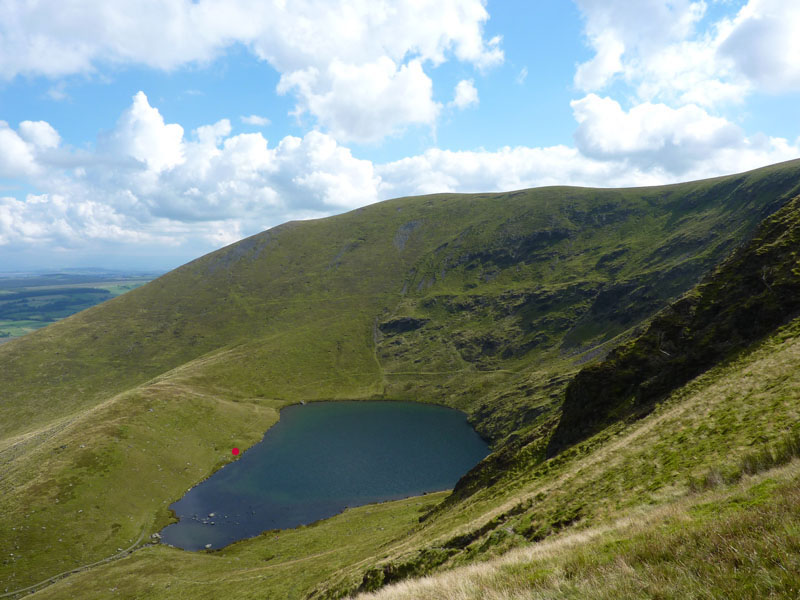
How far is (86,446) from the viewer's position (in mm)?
86000

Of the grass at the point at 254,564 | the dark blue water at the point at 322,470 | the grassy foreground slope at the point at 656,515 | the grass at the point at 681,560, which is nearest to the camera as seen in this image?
the grass at the point at 681,560

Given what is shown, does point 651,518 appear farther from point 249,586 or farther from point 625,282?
point 625,282

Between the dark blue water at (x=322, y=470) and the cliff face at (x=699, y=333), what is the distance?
60.1 metres

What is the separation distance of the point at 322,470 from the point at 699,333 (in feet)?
293

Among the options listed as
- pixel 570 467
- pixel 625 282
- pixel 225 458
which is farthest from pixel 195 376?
pixel 625 282

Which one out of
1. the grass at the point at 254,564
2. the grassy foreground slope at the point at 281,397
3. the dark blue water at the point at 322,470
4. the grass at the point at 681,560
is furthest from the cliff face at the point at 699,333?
the dark blue water at the point at 322,470

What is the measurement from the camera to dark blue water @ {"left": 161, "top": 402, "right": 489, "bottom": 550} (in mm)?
75500

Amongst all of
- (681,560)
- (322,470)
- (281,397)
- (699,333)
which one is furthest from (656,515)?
(281,397)

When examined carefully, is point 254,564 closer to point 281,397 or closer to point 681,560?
point 681,560

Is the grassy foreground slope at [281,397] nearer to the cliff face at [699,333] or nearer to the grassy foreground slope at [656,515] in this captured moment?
the grassy foreground slope at [656,515]

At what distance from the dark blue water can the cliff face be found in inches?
2365

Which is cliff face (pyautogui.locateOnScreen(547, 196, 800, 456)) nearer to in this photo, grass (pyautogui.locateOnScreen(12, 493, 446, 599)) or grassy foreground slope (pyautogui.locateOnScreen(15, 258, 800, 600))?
grassy foreground slope (pyautogui.locateOnScreen(15, 258, 800, 600))

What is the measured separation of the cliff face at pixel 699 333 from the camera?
2931 centimetres

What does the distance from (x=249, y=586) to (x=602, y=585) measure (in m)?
51.4
